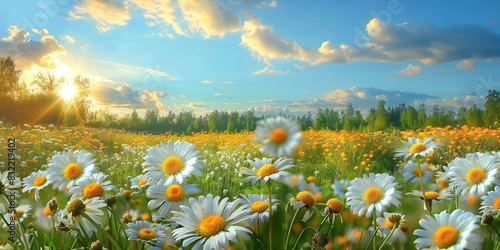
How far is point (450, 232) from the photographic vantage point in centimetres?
74

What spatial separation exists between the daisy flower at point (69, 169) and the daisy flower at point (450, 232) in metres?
0.69

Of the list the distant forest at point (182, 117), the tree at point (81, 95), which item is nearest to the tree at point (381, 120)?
the distant forest at point (182, 117)

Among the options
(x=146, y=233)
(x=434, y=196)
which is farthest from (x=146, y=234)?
(x=434, y=196)

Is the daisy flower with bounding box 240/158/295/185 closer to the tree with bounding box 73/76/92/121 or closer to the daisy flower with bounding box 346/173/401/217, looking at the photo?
the daisy flower with bounding box 346/173/401/217

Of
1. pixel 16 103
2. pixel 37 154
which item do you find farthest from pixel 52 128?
pixel 37 154

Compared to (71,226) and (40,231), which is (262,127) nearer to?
(71,226)

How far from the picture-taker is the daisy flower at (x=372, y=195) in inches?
33.8

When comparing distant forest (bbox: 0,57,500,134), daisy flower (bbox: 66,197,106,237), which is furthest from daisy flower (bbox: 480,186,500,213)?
distant forest (bbox: 0,57,500,134)

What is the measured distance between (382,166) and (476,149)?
3.66 feet

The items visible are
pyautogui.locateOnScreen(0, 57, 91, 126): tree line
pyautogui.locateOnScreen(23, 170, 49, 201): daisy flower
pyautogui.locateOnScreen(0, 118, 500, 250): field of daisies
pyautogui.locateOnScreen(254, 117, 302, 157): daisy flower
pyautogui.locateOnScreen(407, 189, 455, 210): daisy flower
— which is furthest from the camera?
pyautogui.locateOnScreen(0, 57, 91, 126): tree line

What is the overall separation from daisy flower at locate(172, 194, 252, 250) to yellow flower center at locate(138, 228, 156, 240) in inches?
2.2

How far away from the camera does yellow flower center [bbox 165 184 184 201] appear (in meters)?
0.83

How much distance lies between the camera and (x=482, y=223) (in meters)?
0.77

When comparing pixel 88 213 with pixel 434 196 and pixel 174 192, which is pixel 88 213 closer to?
pixel 174 192
